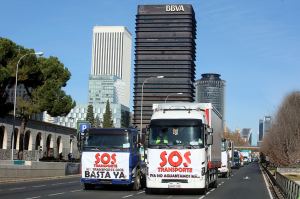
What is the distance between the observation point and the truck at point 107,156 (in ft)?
81.4

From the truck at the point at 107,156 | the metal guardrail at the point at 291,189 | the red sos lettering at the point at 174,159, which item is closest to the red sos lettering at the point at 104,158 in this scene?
the truck at the point at 107,156

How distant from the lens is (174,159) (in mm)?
22578

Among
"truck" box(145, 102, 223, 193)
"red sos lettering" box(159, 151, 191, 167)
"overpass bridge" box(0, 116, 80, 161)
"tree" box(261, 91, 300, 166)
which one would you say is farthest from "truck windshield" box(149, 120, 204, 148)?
"tree" box(261, 91, 300, 166)

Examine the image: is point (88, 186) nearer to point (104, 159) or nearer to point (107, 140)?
point (104, 159)

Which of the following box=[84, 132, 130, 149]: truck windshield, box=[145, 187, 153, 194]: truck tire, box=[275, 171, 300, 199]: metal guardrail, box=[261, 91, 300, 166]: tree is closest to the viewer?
box=[275, 171, 300, 199]: metal guardrail

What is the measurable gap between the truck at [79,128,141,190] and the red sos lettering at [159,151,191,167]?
266 centimetres

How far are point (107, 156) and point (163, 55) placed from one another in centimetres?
8784

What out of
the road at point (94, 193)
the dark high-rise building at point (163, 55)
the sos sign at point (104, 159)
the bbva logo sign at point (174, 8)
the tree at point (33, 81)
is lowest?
the road at point (94, 193)

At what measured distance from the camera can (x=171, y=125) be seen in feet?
75.7

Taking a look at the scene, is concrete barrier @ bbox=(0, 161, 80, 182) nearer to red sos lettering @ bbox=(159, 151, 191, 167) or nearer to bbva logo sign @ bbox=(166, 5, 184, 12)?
red sos lettering @ bbox=(159, 151, 191, 167)

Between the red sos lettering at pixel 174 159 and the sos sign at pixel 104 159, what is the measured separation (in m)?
3.00

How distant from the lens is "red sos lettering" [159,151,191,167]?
73.9ft

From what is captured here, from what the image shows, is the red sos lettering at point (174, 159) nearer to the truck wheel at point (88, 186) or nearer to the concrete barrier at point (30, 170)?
the truck wheel at point (88, 186)

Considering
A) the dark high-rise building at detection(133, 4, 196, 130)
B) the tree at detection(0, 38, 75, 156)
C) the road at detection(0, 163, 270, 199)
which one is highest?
the dark high-rise building at detection(133, 4, 196, 130)
